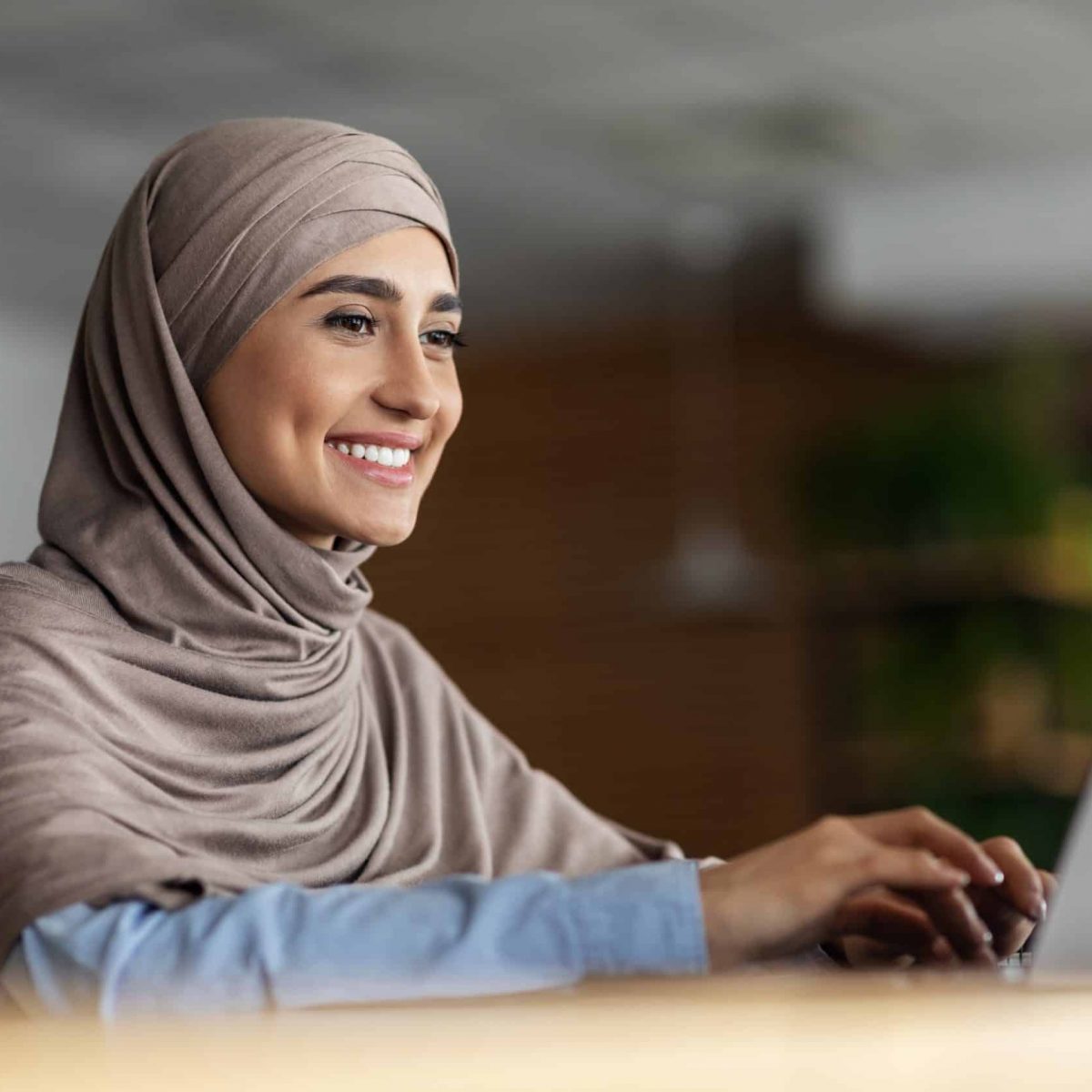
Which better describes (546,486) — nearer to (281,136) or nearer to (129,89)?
(129,89)

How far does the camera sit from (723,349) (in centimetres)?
707

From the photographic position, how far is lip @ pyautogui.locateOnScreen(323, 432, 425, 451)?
1.38 metres

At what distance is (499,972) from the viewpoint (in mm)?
938

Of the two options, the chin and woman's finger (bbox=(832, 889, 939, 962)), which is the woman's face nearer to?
the chin

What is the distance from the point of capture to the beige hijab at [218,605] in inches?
48.9

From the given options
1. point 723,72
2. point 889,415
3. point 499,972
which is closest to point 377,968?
point 499,972

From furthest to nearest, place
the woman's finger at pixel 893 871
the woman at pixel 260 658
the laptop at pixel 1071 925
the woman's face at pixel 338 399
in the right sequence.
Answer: the woman's face at pixel 338 399
the woman at pixel 260 658
the woman's finger at pixel 893 871
the laptop at pixel 1071 925

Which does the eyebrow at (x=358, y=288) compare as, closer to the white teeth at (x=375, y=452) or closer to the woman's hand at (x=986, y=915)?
the white teeth at (x=375, y=452)

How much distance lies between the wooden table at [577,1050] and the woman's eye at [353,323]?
104cm

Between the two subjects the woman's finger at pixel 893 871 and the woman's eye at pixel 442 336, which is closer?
the woman's finger at pixel 893 871

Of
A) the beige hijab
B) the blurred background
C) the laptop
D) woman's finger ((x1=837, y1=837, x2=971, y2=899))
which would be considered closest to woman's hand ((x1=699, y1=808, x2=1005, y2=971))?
woman's finger ((x1=837, y1=837, x2=971, y2=899))

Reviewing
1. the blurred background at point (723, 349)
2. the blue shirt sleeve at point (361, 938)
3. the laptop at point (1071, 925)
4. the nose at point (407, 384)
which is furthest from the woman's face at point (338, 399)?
the blurred background at point (723, 349)

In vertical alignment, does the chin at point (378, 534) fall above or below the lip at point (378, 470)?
below

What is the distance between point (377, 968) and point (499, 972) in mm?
72
